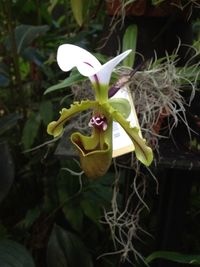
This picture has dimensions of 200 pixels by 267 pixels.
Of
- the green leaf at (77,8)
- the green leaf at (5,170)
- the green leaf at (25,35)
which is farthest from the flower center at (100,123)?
the green leaf at (25,35)

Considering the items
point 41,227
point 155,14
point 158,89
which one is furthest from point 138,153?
point 41,227

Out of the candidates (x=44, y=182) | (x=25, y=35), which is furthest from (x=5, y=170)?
(x=25, y=35)

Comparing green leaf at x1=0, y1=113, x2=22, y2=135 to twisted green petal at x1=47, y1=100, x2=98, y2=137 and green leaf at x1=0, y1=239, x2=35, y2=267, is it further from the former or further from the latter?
twisted green petal at x1=47, y1=100, x2=98, y2=137

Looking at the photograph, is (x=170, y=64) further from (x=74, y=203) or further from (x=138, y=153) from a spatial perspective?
(x=74, y=203)

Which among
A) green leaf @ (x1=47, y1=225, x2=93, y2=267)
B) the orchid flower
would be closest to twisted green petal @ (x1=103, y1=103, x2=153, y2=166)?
the orchid flower

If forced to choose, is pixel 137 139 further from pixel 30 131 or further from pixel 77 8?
pixel 30 131

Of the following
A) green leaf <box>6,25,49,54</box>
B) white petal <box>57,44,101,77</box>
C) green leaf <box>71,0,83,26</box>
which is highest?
green leaf <box>71,0,83,26</box>

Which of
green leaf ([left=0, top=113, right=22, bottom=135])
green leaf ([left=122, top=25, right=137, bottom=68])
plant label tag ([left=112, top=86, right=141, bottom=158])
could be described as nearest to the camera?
plant label tag ([left=112, top=86, right=141, bottom=158])
